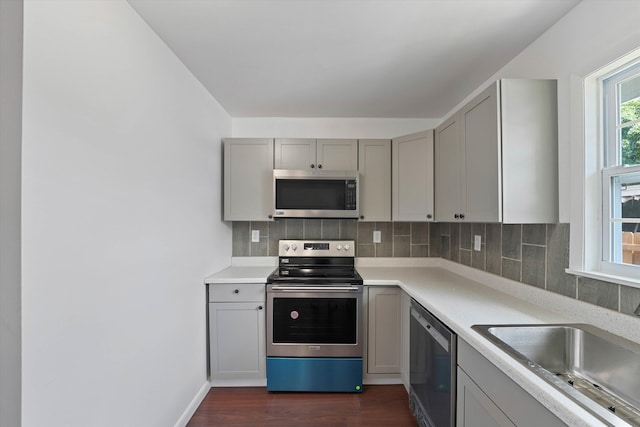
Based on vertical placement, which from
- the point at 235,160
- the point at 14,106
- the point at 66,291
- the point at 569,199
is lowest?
the point at 66,291

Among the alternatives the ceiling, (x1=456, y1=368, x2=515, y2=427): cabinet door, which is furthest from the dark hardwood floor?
the ceiling

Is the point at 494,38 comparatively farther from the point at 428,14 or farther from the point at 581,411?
the point at 581,411

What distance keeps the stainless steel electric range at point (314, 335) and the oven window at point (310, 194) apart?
661 millimetres

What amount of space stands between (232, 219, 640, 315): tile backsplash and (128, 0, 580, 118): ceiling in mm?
1072

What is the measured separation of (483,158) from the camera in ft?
5.35

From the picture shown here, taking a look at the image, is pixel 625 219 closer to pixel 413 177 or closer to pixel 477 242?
pixel 477 242

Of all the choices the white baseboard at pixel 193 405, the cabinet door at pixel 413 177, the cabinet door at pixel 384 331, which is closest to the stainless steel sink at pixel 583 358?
the cabinet door at pixel 384 331

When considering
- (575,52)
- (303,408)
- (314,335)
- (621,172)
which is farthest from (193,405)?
(575,52)

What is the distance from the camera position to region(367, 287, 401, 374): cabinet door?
91.0 inches

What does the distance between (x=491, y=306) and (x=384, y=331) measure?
0.98 meters

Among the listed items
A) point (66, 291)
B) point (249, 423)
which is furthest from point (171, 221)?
point (249, 423)

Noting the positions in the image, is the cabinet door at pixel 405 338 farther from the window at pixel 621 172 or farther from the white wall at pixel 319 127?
the white wall at pixel 319 127

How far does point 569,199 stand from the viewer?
4.65 feet

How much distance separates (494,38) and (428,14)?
0.48 m
